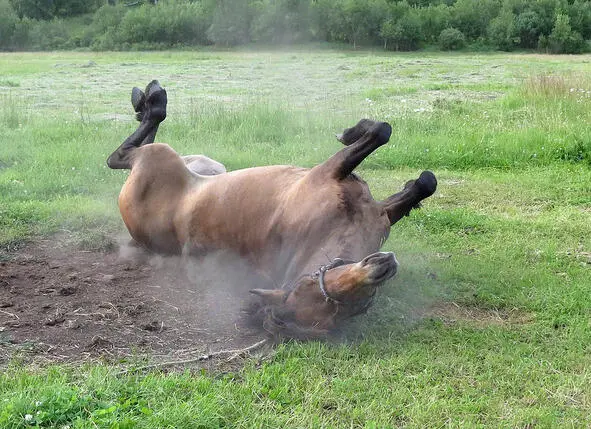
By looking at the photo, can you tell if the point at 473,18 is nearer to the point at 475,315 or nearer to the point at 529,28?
the point at 529,28

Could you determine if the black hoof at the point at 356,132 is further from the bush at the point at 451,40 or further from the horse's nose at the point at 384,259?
the bush at the point at 451,40

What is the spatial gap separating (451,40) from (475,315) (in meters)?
34.8

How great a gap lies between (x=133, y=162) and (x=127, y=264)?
869 mm

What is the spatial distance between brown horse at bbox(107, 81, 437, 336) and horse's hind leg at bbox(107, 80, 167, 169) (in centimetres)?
12

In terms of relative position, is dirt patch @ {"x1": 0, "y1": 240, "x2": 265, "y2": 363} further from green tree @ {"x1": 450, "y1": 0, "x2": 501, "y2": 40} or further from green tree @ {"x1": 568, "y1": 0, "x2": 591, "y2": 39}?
green tree @ {"x1": 568, "y1": 0, "x2": 591, "y2": 39}

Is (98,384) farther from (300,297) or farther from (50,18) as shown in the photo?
(50,18)

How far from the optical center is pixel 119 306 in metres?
4.77

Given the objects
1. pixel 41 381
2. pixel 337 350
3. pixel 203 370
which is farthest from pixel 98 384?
pixel 337 350

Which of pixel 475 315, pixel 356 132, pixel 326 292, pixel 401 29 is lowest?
pixel 475 315

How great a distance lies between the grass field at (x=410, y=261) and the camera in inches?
135

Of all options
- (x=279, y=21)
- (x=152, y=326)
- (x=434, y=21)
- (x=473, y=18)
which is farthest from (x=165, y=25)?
(x=152, y=326)

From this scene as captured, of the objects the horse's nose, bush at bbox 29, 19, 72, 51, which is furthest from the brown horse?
bush at bbox 29, 19, 72, 51

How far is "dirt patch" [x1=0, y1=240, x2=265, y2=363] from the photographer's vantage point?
4164 millimetres

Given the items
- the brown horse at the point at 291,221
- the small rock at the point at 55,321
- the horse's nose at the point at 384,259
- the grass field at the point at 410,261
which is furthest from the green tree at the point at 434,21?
the horse's nose at the point at 384,259
